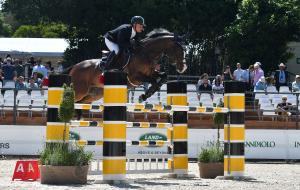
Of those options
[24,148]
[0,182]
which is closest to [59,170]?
[0,182]

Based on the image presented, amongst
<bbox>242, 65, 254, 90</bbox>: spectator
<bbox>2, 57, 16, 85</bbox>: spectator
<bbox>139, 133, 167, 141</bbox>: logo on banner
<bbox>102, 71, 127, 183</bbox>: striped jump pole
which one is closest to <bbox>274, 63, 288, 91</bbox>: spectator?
<bbox>242, 65, 254, 90</bbox>: spectator

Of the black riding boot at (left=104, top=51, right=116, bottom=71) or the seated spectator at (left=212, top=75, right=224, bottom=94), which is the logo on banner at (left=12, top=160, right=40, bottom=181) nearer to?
the black riding boot at (left=104, top=51, right=116, bottom=71)

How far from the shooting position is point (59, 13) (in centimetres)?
3412

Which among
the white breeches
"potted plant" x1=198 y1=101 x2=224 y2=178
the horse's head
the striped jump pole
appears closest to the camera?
the striped jump pole

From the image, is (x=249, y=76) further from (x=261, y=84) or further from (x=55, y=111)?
(x=55, y=111)

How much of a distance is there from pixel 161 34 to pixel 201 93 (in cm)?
681

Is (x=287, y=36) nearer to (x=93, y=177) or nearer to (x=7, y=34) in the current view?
(x=93, y=177)

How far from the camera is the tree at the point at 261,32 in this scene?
107ft

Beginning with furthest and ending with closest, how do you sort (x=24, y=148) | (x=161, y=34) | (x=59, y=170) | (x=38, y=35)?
(x=38, y=35) → (x=24, y=148) → (x=161, y=34) → (x=59, y=170)

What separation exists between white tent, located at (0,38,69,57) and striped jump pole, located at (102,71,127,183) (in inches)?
1232

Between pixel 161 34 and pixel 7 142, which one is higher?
pixel 161 34

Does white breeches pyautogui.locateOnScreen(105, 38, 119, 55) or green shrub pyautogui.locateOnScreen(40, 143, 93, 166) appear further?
white breeches pyautogui.locateOnScreen(105, 38, 119, 55)

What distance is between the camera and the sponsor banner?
74.3 ft

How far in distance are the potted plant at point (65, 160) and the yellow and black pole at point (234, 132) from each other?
264 centimetres
